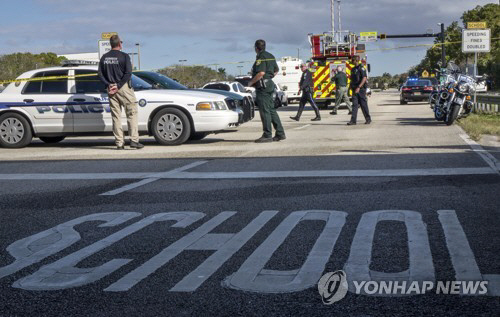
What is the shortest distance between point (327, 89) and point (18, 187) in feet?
75.9

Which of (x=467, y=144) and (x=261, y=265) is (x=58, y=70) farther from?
(x=261, y=265)

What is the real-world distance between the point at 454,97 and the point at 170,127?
7762mm

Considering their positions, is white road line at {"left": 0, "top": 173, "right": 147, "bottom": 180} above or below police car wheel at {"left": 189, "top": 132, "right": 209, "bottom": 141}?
above

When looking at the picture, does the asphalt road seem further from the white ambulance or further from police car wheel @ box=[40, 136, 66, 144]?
the white ambulance

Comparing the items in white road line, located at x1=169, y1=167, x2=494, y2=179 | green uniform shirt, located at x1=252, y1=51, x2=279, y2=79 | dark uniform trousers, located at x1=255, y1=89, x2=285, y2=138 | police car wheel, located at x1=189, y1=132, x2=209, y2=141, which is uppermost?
green uniform shirt, located at x1=252, y1=51, x2=279, y2=79

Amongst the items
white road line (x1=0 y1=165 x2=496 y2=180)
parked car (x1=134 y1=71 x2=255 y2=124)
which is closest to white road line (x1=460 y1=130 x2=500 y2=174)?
white road line (x1=0 y1=165 x2=496 y2=180)

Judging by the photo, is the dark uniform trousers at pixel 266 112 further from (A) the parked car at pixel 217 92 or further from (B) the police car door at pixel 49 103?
(B) the police car door at pixel 49 103

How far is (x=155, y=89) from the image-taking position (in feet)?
47.2

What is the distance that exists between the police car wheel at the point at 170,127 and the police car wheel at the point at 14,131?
254cm

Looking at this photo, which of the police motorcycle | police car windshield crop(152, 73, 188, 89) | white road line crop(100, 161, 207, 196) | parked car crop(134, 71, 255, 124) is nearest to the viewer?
white road line crop(100, 161, 207, 196)

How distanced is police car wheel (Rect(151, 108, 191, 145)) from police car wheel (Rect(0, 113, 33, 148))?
2542 millimetres

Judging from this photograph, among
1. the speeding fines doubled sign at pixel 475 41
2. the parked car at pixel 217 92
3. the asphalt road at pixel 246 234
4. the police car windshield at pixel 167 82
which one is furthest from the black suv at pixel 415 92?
the asphalt road at pixel 246 234

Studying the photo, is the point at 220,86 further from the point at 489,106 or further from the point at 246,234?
the point at 246,234

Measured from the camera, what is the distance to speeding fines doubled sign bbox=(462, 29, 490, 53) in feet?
80.3
